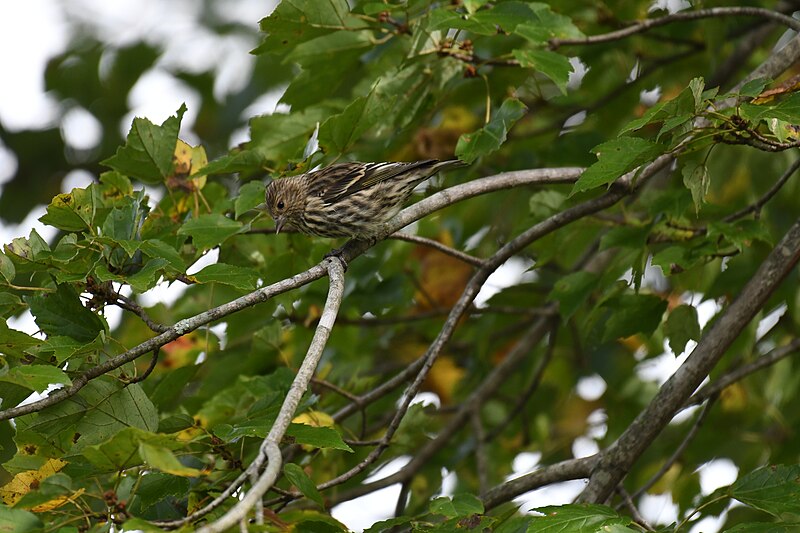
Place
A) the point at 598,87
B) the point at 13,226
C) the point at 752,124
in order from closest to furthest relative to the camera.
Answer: the point at 752,124 → the point at 598,87 → the point at 13,226

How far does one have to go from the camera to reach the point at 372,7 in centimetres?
489

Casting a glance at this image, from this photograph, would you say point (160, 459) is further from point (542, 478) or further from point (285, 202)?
point (285, 202)

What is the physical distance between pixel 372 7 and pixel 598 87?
321 centimetres

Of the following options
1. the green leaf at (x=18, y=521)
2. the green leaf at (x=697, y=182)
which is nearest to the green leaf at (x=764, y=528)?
the green leaf at (x=697, y=182)

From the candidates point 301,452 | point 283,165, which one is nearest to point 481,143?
point 283,165

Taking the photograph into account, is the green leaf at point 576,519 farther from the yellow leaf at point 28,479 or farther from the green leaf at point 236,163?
the green leaf at point 236,163

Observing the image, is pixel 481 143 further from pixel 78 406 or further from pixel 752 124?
pixel 78 406

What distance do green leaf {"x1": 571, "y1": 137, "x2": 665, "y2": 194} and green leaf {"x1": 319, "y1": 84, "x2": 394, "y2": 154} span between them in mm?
1315

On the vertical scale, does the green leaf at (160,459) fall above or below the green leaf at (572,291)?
below

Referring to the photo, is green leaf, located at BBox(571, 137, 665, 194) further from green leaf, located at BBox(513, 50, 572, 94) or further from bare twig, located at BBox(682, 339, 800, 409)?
bare twig, located at BBox(682, 339, 800, 409)

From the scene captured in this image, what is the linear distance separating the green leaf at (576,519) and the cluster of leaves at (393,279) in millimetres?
12

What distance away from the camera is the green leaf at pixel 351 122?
4.80 m

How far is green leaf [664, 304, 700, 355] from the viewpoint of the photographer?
5297mm

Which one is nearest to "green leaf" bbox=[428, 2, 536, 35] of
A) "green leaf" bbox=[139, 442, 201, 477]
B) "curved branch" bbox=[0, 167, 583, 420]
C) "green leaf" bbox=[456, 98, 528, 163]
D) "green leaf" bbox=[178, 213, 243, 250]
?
"green leaf" bbox=[456, 98, 528, 163]
